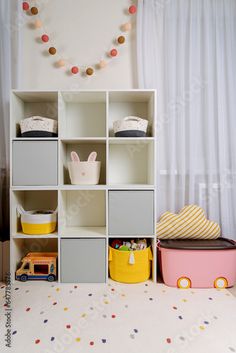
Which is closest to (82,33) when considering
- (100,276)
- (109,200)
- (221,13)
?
(221,13)

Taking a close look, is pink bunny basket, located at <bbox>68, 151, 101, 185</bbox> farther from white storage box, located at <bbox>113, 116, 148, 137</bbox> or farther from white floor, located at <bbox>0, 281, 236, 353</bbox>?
white floor, located at <bbox>0, 281, 236, 353</bbox>

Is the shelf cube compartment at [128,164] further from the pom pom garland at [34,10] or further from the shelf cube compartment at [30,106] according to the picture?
the pom pom garland at [34,10]

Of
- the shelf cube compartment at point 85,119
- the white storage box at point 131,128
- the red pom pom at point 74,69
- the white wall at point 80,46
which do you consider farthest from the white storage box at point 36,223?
the red pom pom at point 74,69

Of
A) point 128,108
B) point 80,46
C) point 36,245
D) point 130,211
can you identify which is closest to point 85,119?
point 128,108

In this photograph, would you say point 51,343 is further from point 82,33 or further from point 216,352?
point 82,33

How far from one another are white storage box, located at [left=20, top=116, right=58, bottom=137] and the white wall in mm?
407

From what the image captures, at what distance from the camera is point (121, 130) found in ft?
5.50

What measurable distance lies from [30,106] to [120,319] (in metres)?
1.63

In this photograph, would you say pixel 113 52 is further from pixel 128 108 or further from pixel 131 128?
pixel 131 128

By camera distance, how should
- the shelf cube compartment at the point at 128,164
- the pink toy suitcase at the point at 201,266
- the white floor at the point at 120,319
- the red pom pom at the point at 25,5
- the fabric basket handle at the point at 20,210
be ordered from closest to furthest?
the white floor at the point at 120,319, the pink toy suitcase at the point at 201,266, the fabric basket handle at the point at 20,210, the red pom pom at the point at 25,5, the shelf cube compartment at the point at 128,164

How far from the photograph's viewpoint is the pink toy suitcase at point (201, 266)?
1605 mm

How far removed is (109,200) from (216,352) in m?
0.99

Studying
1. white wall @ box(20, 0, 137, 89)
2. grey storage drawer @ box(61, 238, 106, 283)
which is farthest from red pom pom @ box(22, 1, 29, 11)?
grey storage drawer @ box(61, 238, 106, 283)

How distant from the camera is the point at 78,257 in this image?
1.66 meters
